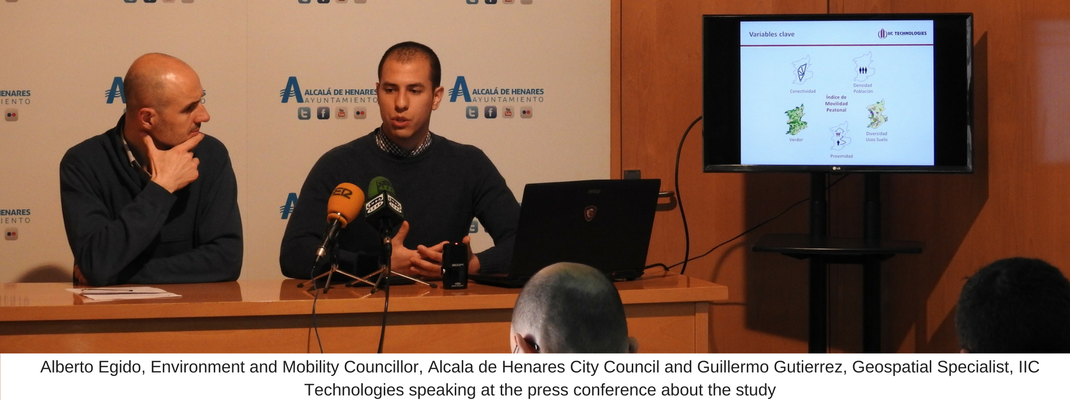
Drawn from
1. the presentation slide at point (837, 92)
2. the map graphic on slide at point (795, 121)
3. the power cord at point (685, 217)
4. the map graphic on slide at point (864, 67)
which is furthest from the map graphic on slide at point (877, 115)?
the power cord at point (685, 217)

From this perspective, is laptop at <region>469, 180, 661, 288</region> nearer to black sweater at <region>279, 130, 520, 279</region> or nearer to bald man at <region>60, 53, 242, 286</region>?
black sweater at <region>279, 130, 520, 279</region>

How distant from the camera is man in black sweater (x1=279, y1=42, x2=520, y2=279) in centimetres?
358

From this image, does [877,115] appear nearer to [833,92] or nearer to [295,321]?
[833,92]

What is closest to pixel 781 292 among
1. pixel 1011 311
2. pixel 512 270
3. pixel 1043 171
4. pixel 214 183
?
pixel 1043 171

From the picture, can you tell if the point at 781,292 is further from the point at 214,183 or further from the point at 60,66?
the point at 60,66

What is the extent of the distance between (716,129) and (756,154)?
20 cm

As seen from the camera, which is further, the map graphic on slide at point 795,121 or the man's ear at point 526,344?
the map graphic on slide at point 795,121

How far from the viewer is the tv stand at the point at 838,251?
3496 millimetres

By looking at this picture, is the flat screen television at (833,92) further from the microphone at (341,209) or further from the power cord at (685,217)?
the microphone at (341,209)

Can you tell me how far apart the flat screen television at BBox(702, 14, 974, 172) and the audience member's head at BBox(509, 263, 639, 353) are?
2564 millimetres

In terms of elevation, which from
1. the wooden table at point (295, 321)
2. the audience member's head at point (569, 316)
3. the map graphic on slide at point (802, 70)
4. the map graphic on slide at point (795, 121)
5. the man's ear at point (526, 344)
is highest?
the map graphic on slide at point (802, 70)

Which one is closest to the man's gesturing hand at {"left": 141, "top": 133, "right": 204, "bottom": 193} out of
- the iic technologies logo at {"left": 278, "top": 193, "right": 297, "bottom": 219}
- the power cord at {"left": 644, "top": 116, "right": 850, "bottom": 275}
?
the iic technologies logo at {"left": 278, "top": 193, "right": 297, "bottom": 219}

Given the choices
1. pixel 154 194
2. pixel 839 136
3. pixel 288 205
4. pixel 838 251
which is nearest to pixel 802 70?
pixel 839 136

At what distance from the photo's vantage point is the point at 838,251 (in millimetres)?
3479
